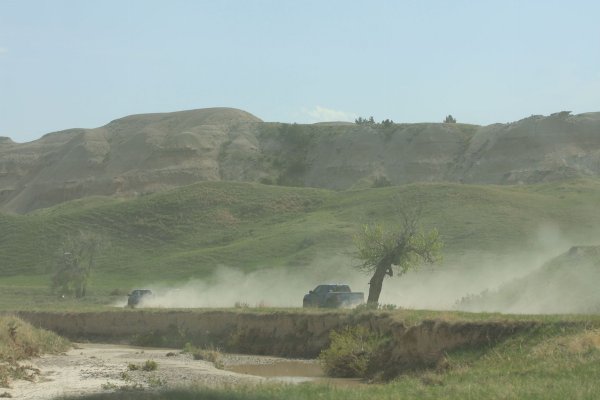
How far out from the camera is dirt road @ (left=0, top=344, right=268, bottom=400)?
86.1ft

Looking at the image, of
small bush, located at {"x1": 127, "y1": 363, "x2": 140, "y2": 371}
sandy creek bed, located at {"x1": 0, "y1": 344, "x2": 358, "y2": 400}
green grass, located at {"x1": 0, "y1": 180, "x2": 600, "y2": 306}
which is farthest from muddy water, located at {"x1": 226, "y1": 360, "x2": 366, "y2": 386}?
green grass, located at {"x1": 0, "y1": 180, "x2": 600, "y2": 306}

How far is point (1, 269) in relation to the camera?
294 feet

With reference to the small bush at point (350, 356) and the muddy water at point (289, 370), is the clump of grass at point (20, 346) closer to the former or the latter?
the muddy water at point (289, 370)

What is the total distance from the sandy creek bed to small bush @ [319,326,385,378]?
622 mm

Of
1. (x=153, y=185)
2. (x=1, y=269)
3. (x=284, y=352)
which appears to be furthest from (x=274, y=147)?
(x=284, y=352)

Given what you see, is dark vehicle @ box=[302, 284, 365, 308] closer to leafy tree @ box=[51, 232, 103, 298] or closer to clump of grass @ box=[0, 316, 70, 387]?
clump of grass @ box=[0, 316, 70, 387]

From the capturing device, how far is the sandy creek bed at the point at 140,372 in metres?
26.6

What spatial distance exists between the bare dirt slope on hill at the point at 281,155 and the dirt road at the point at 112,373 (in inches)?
3155

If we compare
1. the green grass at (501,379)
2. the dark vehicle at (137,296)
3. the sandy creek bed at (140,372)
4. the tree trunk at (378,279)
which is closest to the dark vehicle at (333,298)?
the tree trunk at (378,279)

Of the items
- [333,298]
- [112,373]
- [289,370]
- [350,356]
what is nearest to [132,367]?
[112,373]

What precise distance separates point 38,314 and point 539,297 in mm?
26528

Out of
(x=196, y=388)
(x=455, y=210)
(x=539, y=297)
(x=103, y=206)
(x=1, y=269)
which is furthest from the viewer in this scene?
(x=103, y=206)

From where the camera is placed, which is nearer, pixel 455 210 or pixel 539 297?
pixel 539 297

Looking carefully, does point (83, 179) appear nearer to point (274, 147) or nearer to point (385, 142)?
point (274, 147)
